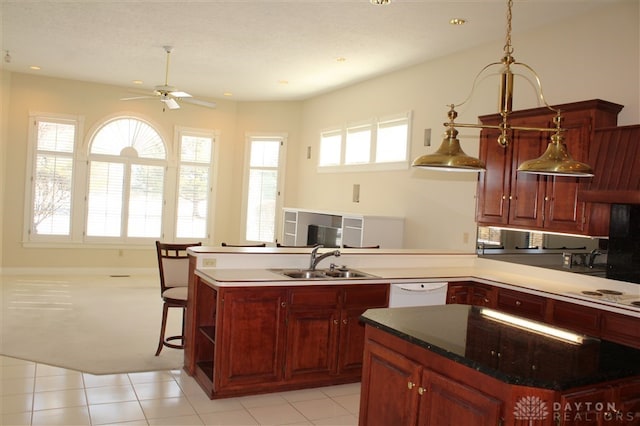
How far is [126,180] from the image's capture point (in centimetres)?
925

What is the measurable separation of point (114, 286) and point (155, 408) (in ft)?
16.2

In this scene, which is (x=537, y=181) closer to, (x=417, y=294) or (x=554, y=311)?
(x=554, y=311)

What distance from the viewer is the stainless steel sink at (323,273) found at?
165 inches

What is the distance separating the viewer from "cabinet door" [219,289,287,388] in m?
3.72

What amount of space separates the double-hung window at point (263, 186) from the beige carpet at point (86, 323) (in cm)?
230

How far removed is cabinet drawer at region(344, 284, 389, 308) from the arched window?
6.22 meters

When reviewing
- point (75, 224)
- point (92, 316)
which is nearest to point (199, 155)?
point (75, 224)

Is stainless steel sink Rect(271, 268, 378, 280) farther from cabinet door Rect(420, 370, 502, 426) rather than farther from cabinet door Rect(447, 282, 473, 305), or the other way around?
cabinet door Rect(420, 370, 502, 426)

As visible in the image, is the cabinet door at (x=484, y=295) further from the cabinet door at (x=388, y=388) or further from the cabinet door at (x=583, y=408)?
the cabinet door at (x=583, y=408)

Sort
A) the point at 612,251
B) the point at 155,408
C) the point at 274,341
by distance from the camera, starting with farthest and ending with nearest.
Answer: the point at 612,251 < the point at 274,341 < the point at 155,408

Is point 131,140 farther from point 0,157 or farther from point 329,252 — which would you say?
point 329,252

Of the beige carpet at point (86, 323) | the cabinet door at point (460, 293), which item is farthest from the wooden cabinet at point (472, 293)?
the beige carpet at point (86, 323)

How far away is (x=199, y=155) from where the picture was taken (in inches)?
386

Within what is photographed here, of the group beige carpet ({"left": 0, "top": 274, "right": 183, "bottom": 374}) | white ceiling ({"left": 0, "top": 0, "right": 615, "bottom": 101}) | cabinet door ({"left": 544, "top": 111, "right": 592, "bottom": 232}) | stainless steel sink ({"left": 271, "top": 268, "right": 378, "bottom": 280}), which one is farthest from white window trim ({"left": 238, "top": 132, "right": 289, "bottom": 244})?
cabinet door ({"left": 544, "top": 111, "right": 592, "bottom": 232})
